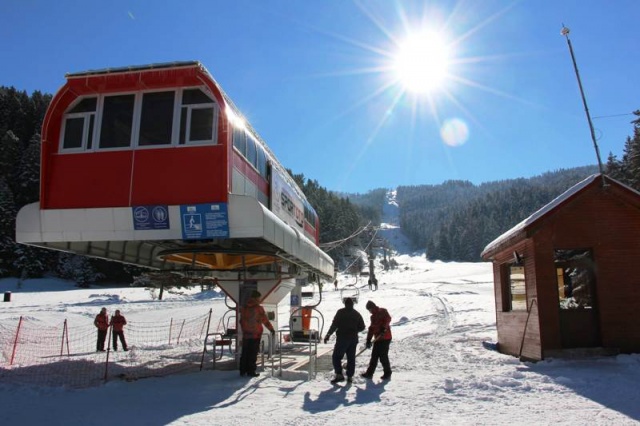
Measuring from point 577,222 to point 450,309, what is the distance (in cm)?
1711

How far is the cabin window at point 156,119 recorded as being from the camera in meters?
10.7

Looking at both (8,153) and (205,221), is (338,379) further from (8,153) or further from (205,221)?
(8,153)

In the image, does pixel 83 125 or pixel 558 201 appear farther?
pixel 558 201

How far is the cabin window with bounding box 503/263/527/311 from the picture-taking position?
12648 millimetres

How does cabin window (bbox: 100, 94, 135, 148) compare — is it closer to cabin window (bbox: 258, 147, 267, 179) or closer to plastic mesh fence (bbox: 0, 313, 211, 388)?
cabin window (bbox: 258, 147, 267, 179)

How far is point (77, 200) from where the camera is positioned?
1072cm

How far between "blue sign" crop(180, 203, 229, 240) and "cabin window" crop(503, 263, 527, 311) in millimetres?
7309

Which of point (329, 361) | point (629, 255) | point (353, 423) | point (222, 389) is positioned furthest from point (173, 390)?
point (629, 255)

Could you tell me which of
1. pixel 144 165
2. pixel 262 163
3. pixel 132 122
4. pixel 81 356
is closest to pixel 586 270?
pixel 262 163

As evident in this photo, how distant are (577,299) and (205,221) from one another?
9.28 m

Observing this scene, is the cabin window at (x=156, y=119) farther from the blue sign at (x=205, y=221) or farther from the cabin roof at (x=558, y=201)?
the cabin roof at (x=558, y=201)

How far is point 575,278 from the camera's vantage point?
1280 cm

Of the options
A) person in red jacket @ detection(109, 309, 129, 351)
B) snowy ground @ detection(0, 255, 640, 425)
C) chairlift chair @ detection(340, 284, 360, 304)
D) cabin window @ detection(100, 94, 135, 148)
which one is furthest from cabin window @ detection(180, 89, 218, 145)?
chairlift chair @ detection(340, 284, 360, 304)

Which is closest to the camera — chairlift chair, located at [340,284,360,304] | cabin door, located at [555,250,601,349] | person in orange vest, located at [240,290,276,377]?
person in orange vest, located at [240,290,276,377]
